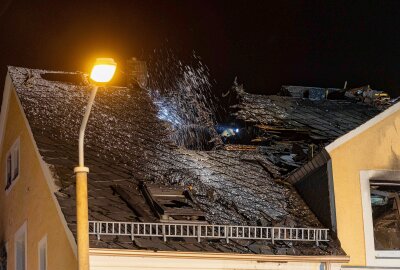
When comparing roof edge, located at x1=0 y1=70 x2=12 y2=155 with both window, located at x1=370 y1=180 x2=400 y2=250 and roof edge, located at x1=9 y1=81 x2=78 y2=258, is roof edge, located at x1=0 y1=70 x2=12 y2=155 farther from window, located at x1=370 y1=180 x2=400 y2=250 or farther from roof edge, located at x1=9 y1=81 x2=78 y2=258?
window, located at x1=370 y1=180 x2=400 y2=250

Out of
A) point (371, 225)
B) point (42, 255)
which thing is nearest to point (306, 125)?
point (371, 225)

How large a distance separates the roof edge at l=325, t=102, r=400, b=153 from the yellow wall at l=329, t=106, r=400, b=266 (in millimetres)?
58

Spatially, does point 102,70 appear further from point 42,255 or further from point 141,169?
point 42,255

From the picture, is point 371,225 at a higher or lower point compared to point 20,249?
lower

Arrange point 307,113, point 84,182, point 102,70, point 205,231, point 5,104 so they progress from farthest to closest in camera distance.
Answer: point 307,113, point 5,104, point 205,231, point 84,182, point 102,70

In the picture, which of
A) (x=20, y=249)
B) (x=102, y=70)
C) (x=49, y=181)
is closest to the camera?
(x=102, y=70)

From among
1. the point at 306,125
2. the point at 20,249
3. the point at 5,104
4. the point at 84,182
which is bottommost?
the point at 84,182

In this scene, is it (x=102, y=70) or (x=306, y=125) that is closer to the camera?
(x=102, y=70)

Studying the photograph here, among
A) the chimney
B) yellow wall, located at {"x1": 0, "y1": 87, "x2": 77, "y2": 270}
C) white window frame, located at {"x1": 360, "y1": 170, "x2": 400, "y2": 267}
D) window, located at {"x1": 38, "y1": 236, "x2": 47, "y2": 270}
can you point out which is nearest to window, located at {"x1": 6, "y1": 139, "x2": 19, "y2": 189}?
yellow wall, located at {"x1": 0, "y1": 87, "x2": 77, "y2": 270}

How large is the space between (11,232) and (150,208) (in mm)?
5293

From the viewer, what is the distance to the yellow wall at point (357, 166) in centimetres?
1689

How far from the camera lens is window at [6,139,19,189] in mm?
20108

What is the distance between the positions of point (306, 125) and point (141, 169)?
16.1ft

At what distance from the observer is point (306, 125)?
2133cm
